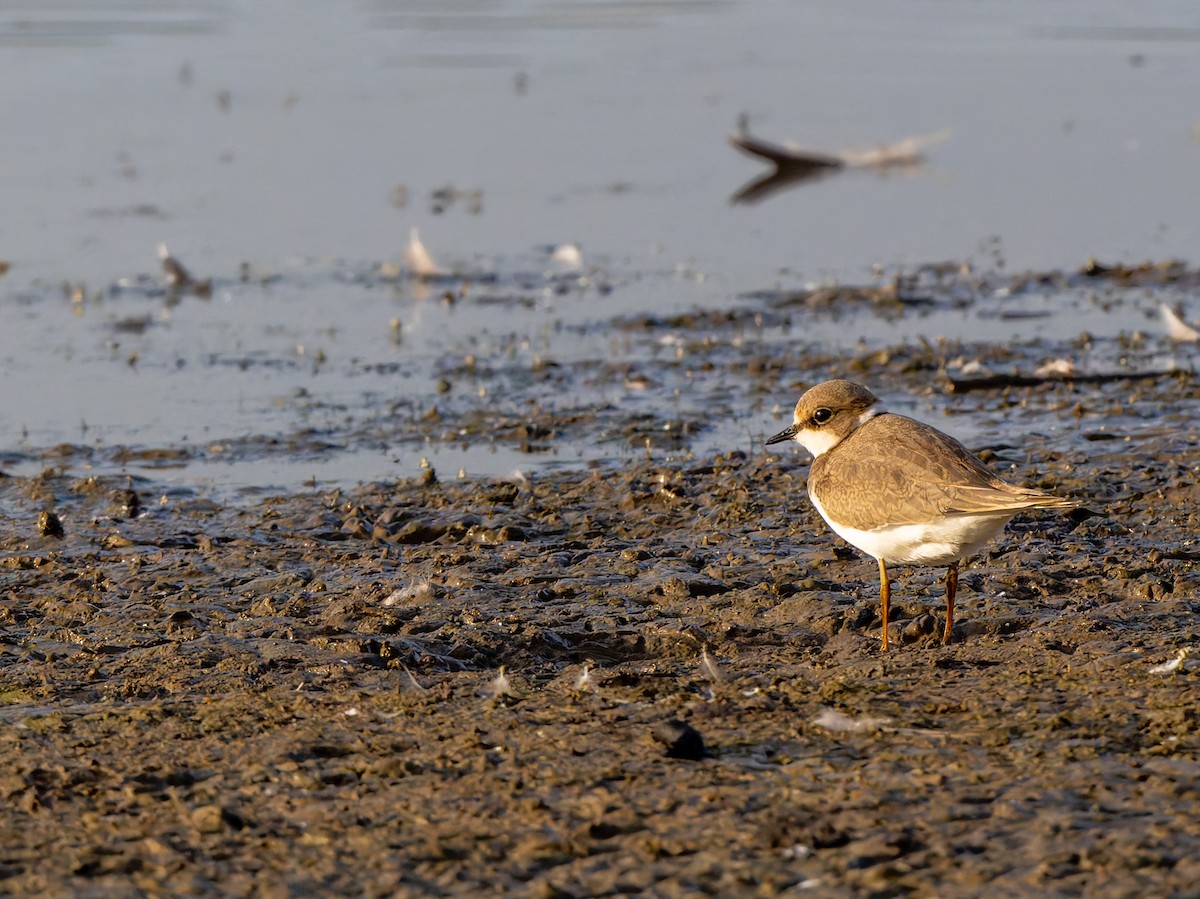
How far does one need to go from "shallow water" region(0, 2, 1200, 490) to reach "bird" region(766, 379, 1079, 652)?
116 inches

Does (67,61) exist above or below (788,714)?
above

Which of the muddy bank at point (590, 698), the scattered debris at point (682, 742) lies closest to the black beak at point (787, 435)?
the muddy bank at point (590, 698)

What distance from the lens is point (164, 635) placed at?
6535mm

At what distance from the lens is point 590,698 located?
5637 mm

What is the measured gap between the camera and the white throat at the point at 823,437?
6910 mm

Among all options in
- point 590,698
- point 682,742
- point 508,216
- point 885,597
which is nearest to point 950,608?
point 885,597

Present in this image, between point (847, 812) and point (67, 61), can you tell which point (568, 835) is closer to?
point (847, 812)

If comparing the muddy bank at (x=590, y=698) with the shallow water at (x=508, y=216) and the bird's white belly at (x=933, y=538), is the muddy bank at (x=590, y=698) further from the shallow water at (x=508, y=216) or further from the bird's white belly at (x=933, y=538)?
the shallow water at (x=508, y=216)

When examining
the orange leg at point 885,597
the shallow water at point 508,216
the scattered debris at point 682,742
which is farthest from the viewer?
the shallow water at point 508,216

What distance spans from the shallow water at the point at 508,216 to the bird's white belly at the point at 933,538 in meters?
3.20

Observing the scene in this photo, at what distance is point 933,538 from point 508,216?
10.3 m

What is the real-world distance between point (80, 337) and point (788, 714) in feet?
27.7

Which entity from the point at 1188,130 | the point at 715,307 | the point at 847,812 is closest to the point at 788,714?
the point at 847,812

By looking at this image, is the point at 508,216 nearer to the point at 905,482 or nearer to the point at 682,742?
the point at 905,482
